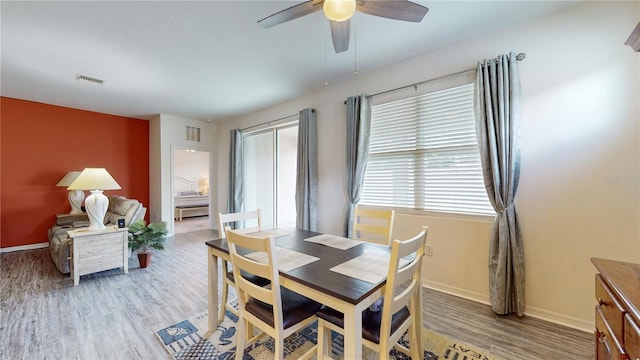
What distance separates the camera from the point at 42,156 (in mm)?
4379

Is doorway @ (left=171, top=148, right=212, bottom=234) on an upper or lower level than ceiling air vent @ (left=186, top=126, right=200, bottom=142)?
lower

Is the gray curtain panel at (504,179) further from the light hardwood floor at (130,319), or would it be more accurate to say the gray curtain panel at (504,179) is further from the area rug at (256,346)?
the area rug at (256,346)

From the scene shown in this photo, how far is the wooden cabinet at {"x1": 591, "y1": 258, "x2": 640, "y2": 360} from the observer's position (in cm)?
82

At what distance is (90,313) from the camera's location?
2.23 metres

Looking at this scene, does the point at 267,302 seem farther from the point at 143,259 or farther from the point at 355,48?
the point at 143,259

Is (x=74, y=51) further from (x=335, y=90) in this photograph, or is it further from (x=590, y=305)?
(x=590, y=305)

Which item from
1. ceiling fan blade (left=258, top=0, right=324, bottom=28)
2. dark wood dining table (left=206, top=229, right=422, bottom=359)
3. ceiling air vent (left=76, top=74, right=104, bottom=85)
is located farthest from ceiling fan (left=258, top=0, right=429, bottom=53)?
ceiling air vent (left=76, top=74, right=104, bottom=85)

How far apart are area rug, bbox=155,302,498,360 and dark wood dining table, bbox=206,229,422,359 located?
0.33 m

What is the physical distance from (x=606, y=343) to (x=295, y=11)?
7.42 feet

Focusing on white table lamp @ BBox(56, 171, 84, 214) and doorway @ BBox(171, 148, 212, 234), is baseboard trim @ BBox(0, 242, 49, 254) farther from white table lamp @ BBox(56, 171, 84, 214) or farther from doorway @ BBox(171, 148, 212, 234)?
doorway @ BBox(171, 148, 212, 234)

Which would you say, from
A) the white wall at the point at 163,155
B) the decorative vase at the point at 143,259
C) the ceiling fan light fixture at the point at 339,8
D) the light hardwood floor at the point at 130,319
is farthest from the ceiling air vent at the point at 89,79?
the ceiling fan light fixture at the point at 339,8

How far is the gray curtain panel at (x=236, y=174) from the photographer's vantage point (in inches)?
205

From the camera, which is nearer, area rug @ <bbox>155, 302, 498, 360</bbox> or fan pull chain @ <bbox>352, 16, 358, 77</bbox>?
area rug @ <bbox>155, 302, 498, 360</bbox>

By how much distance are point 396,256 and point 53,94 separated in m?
5.52
